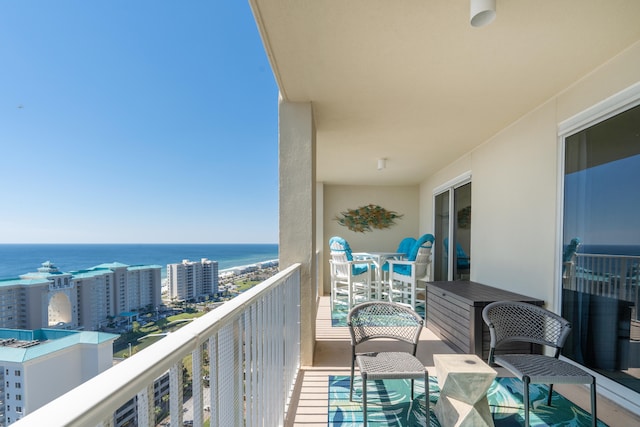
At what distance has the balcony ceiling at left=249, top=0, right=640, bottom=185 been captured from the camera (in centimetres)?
168

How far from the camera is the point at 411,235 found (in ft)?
24.0

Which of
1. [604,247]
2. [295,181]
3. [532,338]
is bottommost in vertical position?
[532,338]

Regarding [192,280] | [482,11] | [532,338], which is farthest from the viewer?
[192,280]

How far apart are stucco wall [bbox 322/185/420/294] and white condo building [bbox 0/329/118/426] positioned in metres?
6.23

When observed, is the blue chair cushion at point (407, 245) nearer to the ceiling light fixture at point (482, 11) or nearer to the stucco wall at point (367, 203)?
the stucco wall at point (367, 203)

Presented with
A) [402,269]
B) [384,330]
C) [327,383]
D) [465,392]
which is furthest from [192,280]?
[402,269]

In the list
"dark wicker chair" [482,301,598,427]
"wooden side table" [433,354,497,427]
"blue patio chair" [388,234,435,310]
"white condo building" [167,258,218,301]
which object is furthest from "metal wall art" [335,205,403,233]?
"wooden side table" [433,354,497,427]

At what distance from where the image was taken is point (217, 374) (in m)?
0.99

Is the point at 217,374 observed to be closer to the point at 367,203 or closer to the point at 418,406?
the point at 418,406

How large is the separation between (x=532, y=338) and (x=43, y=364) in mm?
2776

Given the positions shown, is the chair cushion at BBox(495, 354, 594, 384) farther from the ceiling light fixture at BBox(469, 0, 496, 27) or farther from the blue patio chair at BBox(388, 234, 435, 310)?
the blue patio chair at BBox(388, 234, 435, 310)

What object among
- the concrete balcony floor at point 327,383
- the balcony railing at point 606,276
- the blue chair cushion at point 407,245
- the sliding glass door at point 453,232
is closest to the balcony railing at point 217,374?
the concrete balcony floor at point 327,383

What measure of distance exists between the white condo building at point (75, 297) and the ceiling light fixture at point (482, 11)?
2.41 metres

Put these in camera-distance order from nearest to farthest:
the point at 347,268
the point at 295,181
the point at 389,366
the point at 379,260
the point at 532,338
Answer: the point at 389,366 < the point at 532,338 < the point at 295,181 < the point at 347,268 < the point at 379,260
